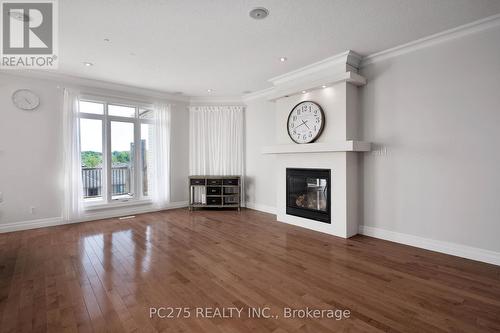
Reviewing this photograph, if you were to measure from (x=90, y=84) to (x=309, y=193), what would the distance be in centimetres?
479

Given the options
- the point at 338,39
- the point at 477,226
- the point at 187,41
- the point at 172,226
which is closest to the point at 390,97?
the point at 338,39

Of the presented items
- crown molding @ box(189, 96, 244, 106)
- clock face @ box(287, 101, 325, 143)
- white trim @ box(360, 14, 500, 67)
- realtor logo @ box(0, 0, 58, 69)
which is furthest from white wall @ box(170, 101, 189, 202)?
white trim @ box(360, 14, 500, 67)

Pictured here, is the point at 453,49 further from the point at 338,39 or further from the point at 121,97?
the point at 121,97

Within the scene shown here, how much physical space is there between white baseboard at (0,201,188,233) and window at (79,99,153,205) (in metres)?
0.25

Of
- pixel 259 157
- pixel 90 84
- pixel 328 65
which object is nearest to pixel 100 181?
pixel 90 84

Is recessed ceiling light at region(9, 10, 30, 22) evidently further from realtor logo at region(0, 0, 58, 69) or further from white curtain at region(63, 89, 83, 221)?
white curtain at region(63, 89, 83, 221)

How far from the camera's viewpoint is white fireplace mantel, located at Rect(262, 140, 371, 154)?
3.52m

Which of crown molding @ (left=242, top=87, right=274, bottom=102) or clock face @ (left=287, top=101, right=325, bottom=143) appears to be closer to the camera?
clock face @ (left=287, top=101, right=325, bottom=143)

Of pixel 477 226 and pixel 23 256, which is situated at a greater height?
pixel 477 226

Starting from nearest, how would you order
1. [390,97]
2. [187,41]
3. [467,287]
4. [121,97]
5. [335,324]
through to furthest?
[335,324]
[467,287]
[187,41]
[390,97]
[121,97]

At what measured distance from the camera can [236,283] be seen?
242cm

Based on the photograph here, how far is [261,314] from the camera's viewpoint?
1.94 meters

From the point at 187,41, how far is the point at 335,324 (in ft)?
11.6

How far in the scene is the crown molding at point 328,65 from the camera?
3.63 metres
